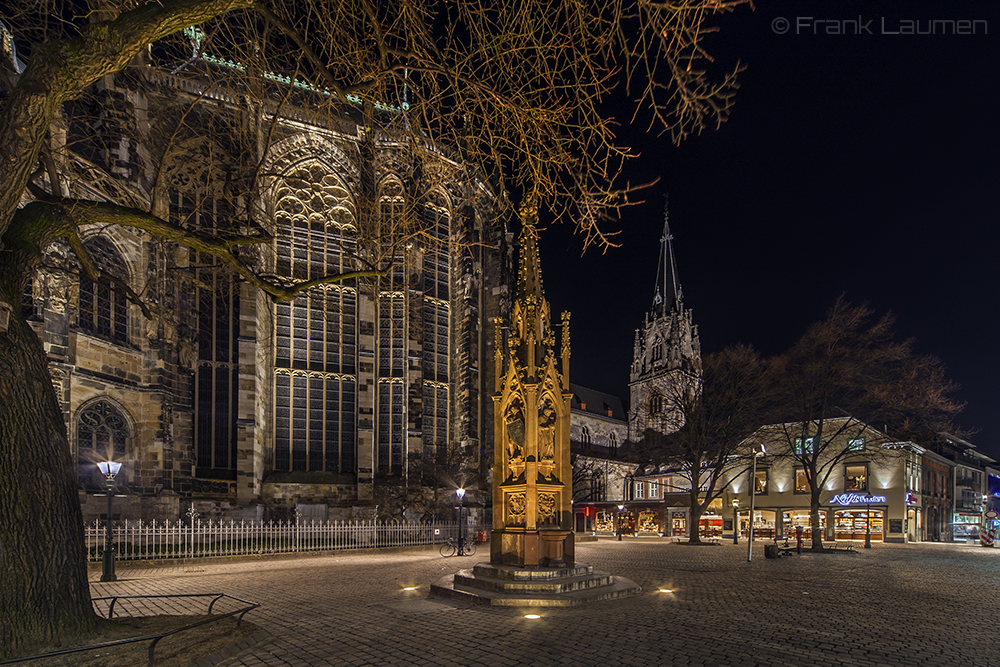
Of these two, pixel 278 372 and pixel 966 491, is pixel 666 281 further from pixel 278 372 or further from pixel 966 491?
pixel 278 372

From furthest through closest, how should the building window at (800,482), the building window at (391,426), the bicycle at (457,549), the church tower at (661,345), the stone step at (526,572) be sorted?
the church tower at (661,345)
the building window at (800,482)
the building window at (391,426)
the bicycle at (457,549)
the stone step at (526,572)

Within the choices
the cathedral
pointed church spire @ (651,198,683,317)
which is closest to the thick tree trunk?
the cathedral

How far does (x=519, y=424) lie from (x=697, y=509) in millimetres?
21657

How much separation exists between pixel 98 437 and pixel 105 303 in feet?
14.9

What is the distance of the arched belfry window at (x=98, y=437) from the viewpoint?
68.2ft

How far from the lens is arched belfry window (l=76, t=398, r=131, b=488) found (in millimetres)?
20797

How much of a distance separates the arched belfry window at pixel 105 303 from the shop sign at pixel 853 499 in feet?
128

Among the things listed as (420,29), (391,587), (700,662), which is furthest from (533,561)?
(420,29)

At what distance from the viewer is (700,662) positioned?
5980mm

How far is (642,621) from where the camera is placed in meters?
7.98

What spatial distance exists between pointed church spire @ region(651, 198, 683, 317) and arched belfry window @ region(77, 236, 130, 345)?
58.6 metres

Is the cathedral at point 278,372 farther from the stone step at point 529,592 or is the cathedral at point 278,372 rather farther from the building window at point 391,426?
the stone step at point 529,592

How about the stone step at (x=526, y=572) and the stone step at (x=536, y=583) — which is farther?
the stone step at (x=526, y=572)

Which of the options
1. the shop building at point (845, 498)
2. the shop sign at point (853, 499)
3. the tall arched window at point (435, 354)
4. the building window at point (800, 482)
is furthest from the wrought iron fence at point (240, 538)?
the shop sign at point (853, 499)
